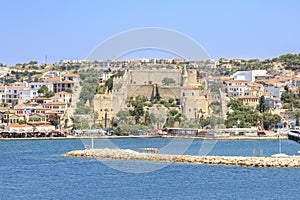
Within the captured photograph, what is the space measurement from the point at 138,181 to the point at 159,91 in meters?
18.0

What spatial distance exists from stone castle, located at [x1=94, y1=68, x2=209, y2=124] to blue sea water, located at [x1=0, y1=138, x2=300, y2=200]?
11.3m

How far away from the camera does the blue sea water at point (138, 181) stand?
13945 millimetres

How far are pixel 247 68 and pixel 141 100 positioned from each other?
24417 mm

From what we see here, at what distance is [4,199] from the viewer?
1350 cm

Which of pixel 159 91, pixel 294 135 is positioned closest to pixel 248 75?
pixel 159 91

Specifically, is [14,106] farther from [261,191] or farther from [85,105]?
[261,191]

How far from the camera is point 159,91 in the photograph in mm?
33531

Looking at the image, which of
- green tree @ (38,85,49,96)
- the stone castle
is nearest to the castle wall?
the stone castle

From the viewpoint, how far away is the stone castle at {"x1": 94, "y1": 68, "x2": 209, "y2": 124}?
31.2 metres

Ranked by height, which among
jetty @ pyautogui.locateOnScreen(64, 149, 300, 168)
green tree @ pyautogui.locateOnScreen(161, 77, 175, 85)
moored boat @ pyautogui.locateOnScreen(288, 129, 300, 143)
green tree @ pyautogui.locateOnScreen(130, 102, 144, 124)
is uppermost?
green tree @ pyautogui.locateOnScreen(161, 77, 175, 85)

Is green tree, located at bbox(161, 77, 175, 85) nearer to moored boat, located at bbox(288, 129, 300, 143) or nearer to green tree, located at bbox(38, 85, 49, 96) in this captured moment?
moored boat, located at bbox(288, 129, 300, 143)

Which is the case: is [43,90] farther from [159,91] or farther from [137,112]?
[137,112]

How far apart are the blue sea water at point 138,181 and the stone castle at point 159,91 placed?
1133 centimetres

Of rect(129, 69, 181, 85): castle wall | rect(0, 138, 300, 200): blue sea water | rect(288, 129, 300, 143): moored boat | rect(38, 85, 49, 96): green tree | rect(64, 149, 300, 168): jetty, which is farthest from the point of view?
rect(38, 85, 49, 96): green tree
